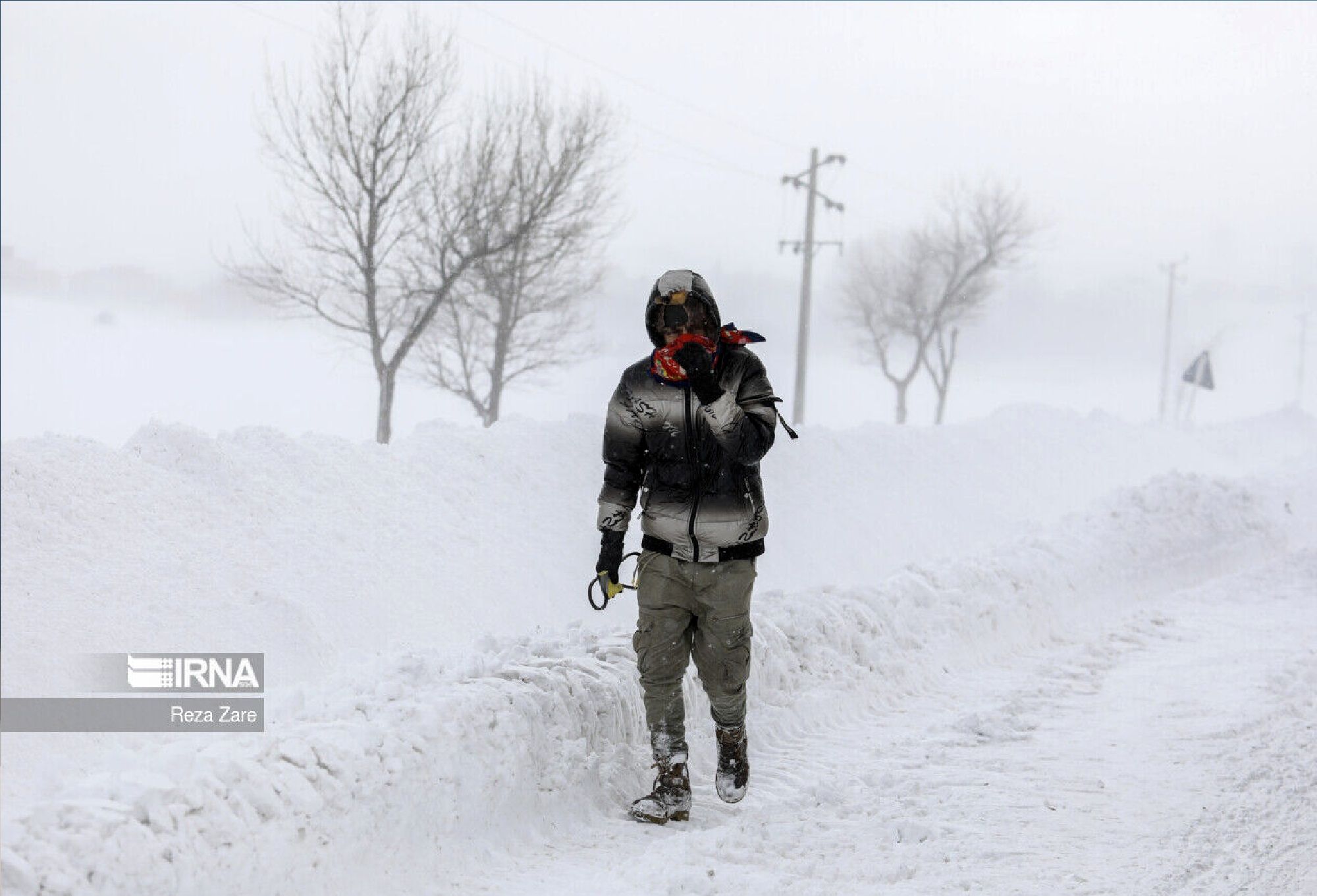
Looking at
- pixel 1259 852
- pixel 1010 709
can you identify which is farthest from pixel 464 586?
pixel 1259 852

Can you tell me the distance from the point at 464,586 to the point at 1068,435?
18508 mm

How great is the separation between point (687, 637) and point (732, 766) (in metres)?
0.59

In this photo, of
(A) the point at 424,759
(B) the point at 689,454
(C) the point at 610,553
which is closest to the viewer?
(A) the point at 424,759

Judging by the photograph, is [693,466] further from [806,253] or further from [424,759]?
[806,253]

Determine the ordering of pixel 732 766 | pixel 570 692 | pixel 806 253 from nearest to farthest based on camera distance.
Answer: pixel 732 766 → pixel 570 692 → pixel 806 253

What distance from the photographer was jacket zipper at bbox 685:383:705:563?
4.50 metres

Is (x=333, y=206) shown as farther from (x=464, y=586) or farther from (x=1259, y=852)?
(x=1259, y=852)

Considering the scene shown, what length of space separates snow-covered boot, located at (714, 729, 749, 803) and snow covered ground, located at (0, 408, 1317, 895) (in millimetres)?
125

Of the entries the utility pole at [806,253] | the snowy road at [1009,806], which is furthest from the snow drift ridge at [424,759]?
the utility pole at [806,253]

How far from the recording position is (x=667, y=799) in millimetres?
4703

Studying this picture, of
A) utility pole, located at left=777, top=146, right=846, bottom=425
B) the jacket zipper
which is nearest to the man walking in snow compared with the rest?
→ the jacket zipper

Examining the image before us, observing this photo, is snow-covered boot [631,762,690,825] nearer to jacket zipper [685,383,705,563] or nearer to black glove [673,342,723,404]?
jacket zipper [685,383,705,563]

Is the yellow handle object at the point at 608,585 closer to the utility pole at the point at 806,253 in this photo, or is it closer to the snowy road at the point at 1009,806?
the snowy road at the point at 1009,806

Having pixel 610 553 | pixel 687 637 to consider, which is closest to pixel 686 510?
pixel 610 553
